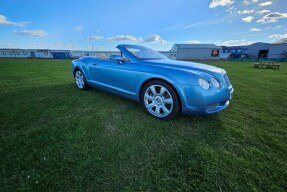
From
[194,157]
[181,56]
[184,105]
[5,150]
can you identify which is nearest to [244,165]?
[194,157]

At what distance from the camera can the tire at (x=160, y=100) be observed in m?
2.62

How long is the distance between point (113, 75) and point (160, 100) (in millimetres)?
1313

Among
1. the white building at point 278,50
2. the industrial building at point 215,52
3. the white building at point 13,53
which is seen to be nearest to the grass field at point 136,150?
the industrial building at point 215,52

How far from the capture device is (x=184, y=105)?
2.52 meters

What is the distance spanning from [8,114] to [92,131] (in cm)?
189

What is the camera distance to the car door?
124 inches

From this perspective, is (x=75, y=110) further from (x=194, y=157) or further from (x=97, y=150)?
(x=194, y=157)

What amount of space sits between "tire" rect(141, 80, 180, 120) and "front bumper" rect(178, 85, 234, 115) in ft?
0.53

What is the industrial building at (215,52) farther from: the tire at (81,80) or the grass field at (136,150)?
the grass field at (136,150)

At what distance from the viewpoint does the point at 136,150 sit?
1.96m

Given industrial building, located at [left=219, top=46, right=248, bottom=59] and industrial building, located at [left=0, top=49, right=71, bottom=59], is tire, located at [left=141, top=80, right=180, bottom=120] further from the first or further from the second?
industrial building, located at [left=0, top=49, right=71, bottom=59]

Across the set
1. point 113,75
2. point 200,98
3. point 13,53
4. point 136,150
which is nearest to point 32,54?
point 13,53

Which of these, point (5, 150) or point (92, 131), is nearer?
point (5, 150)

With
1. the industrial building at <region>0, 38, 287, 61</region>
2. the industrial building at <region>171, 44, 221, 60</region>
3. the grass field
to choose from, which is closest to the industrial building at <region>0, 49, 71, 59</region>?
the industrial building at <region>0, 38, 287, 61</region>
